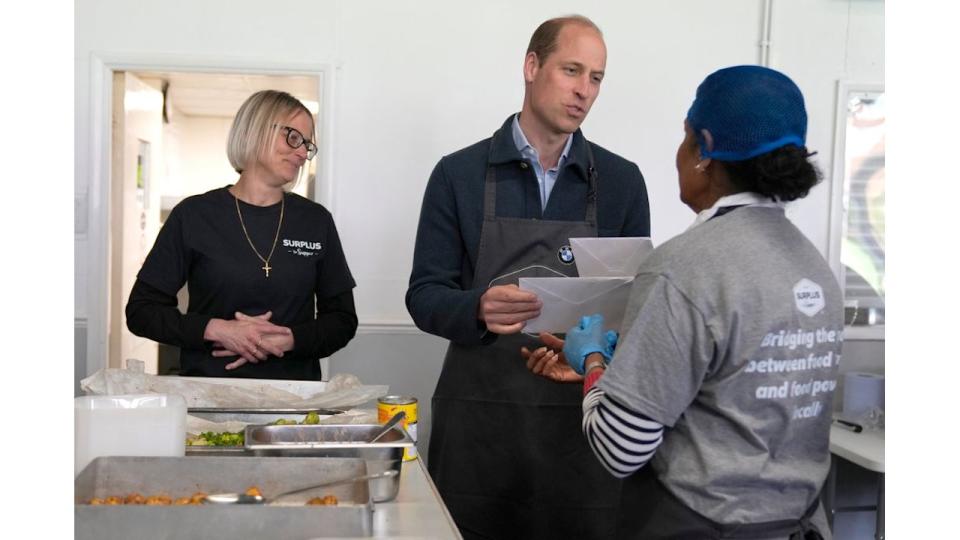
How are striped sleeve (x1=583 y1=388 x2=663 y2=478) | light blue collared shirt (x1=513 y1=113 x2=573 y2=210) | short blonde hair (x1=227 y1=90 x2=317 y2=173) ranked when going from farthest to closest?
1. short blonde hair (x1=227 y1=90 x2=317 y2=173)
2. light blue collared shirt (x1=513 y1=113 x2=573 y2=210)
3. striped sleeve (x1=583 y1=388 x2=663 y2=478)

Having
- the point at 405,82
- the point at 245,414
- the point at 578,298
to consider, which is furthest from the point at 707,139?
the point at 405,82

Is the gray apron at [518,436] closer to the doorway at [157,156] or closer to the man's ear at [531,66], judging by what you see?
the man's ear at [531,66]

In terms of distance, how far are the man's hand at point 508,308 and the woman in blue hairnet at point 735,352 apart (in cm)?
48

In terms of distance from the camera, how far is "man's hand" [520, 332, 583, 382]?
6.52 feet

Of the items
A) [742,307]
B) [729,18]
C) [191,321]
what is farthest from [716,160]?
[729,18]

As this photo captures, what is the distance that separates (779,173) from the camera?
137cm

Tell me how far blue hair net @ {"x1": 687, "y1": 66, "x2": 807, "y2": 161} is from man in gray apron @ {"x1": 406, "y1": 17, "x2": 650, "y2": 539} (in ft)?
2.72

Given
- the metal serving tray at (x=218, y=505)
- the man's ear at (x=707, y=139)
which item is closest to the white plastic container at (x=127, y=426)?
the metal serving tray at (x=218, y=505)

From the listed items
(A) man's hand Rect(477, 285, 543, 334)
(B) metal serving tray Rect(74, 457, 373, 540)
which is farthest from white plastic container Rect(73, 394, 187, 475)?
(A) man's hand Rect(477, 285, 543, 334)

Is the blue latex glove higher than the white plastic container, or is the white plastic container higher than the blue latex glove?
the blue latex glove

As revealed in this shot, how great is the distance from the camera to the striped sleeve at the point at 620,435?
4.43ft

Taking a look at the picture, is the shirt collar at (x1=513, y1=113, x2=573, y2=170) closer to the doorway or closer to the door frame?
the doorway

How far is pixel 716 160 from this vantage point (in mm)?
1438
